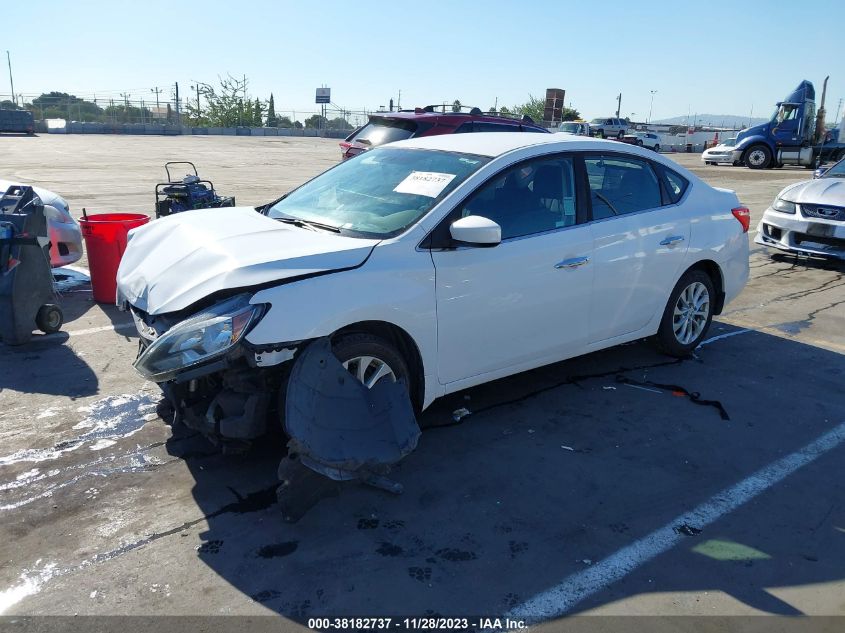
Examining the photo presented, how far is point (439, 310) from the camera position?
4012 mm

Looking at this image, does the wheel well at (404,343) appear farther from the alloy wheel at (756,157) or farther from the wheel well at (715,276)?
the alloy wheel at (756,157)

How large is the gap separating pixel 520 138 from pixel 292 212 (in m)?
1.66

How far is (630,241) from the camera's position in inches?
196

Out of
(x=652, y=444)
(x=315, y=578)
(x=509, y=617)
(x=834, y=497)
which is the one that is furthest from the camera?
(x=652, y=444)

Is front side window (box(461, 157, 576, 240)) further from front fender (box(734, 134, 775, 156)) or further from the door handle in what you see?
front fender (box(734, 134, 775, 156))

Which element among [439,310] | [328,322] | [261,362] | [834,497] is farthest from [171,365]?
[834,497]

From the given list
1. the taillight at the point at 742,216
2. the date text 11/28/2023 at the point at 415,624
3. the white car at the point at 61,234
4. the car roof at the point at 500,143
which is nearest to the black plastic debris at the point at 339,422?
the date text 11/28/2023 at the point at 415,624

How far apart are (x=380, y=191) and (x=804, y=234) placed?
7013 millimetres

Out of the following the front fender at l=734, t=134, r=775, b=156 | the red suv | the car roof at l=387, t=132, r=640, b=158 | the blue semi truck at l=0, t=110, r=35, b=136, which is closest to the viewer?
the car roof at l=387, t=132, r=640, b=158

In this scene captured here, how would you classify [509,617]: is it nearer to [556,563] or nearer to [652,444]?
[556,563]

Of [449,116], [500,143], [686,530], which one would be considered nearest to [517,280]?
[500,143]

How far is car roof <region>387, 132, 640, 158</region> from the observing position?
4.65 meters

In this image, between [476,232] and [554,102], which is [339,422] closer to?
[476,232]

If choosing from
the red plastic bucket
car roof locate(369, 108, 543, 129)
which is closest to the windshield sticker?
the red plastic bucket
